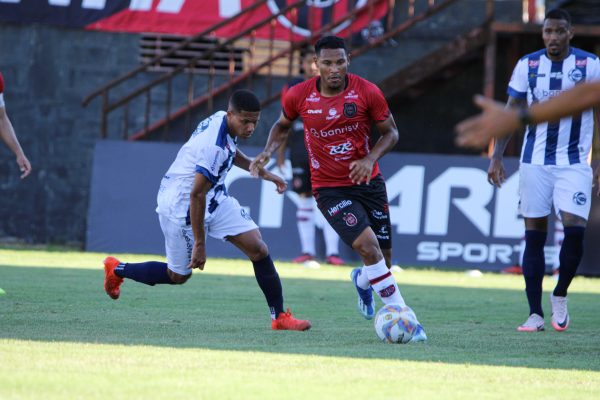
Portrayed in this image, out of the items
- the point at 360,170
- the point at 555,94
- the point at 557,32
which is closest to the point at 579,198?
the point at 555,94

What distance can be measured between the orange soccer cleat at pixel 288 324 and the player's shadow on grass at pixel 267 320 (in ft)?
0.31

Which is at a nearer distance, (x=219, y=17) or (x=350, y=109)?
(x=350, y=109)

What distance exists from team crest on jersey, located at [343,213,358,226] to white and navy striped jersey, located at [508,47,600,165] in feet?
Result: 5.61

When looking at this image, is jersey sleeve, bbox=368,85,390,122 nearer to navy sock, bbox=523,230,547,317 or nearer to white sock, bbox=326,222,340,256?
navy sock, bbox=523,230,547,317

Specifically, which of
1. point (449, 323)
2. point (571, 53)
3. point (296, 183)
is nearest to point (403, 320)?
point (449, 323)

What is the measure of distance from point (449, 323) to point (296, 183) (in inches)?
298

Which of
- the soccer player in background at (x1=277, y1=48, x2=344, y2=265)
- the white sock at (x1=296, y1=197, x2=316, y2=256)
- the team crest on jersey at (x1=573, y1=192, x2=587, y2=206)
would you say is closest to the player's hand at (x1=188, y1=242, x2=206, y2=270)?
the team crest on jersey at (x1=573, y1=192, x2=587, y2=206)

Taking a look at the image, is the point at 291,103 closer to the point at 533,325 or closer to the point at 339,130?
the point at 339,130

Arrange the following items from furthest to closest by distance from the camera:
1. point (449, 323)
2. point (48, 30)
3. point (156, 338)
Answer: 1. point (48, 30)
2. point (449, 323)
3. point (156, 338)

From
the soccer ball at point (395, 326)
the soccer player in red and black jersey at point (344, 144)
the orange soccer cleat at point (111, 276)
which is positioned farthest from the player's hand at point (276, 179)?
the soccer ball at point (395, 326)

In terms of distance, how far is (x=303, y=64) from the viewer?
62.6 feet

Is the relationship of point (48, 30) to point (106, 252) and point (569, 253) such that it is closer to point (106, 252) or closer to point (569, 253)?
point (106, 252)

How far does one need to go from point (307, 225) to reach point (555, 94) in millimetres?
7574

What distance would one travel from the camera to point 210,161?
754cm
